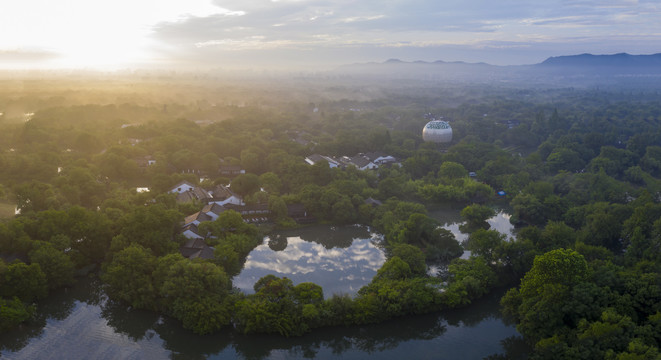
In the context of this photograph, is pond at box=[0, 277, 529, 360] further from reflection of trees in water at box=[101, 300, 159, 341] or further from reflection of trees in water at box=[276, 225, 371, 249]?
reflection of trees in water at box=[276, 225, 371, 249]

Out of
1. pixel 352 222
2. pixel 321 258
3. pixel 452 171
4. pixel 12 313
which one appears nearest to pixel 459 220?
pixel 452 171

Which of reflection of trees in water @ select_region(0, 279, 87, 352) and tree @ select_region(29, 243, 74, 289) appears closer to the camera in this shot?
reflection of trees in water @ select_region(0, 279, 87, 352)

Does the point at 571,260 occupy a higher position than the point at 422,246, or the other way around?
the point at 571,260

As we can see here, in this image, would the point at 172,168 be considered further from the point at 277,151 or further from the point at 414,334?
the point at 414,334


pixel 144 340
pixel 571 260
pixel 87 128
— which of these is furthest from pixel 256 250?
pixel 87 128

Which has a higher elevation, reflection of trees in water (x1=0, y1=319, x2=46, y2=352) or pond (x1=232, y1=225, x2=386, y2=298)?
pond (x1=232, y1=225, x2=386, y2=298)

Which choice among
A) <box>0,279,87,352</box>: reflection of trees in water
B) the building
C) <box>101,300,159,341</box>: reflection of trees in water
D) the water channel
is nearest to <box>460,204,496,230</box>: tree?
the water channel
